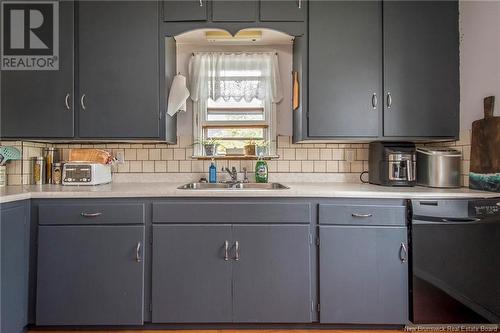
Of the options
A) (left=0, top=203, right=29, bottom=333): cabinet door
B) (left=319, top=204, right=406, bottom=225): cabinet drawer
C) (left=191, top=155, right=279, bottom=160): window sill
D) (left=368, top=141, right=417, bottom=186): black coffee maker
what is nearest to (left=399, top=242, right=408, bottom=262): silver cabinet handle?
(left=319, top=204, right=406, bottom=225): cabinet drawer

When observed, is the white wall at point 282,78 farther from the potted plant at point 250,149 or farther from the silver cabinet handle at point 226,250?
the silver cabinet handle at point 226,250

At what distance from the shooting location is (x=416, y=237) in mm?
1820

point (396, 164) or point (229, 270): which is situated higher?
point (396, 164)

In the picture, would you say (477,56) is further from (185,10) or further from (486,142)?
(185,10)

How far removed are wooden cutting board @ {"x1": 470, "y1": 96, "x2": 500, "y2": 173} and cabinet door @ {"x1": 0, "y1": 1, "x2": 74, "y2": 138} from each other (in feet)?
9.70

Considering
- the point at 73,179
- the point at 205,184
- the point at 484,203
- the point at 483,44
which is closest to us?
the point at 484,203

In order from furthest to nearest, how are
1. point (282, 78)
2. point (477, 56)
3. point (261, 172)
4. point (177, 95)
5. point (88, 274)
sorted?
point (282, 78), point (261, 172), point (177, 95), point (477, 56), point (88, 274)

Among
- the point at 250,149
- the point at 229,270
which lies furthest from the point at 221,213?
the point at 250,149

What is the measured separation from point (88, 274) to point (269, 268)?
3.86 feet

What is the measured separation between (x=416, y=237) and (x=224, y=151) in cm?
162

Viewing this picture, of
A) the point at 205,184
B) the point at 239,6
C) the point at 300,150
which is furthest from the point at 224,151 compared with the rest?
the point at 239,6

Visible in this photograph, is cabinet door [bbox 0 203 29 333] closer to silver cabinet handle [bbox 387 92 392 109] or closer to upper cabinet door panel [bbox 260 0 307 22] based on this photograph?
upper cabinet door panel [bbox 260 0 307 22]

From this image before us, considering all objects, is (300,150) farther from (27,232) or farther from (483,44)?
(27,232)

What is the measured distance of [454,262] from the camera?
1812mm
